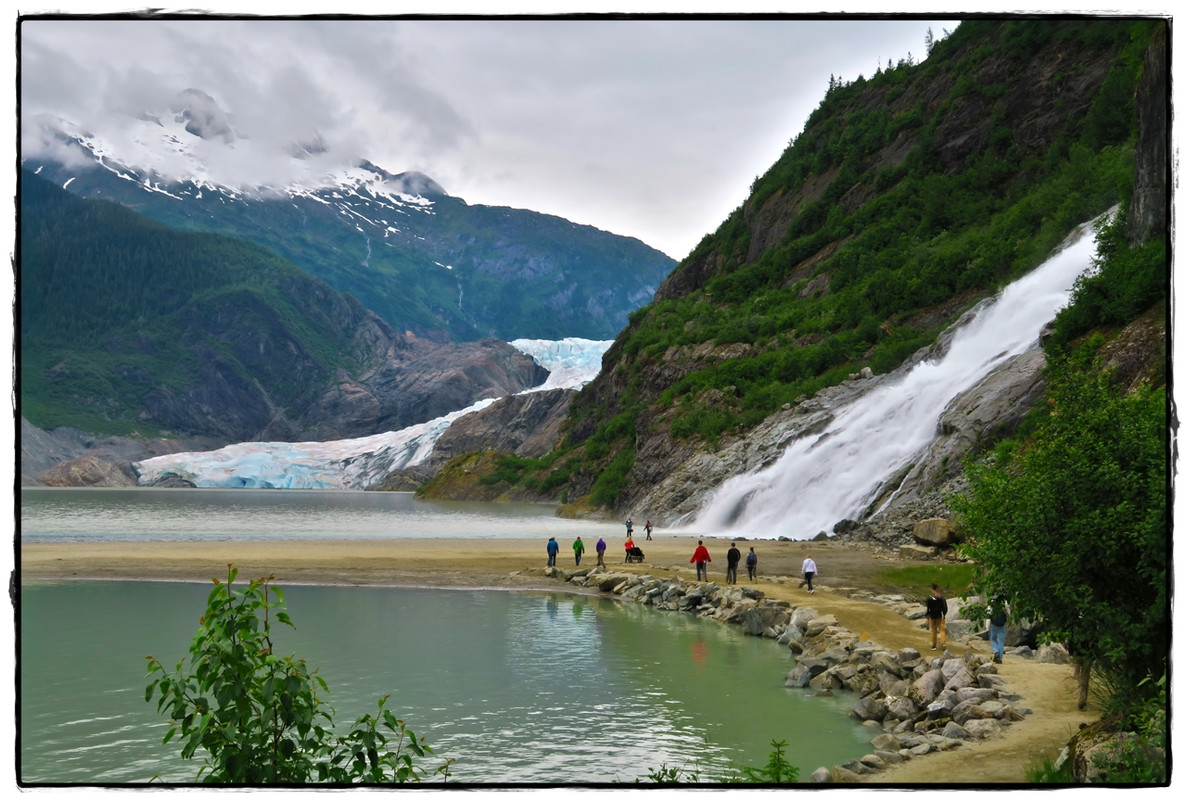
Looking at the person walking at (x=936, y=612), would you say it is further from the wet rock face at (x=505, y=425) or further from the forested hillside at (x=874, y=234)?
the wet rock face at (x=505, y=425)

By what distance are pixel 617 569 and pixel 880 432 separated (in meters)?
20.7

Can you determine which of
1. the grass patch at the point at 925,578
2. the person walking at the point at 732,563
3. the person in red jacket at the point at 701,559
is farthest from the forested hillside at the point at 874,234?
the person in red jacket at the point at 701,559

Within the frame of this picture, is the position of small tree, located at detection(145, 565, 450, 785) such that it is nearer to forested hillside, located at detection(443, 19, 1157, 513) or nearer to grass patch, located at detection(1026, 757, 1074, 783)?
grass patch, located at detection(1026, 757, 1074, 783)

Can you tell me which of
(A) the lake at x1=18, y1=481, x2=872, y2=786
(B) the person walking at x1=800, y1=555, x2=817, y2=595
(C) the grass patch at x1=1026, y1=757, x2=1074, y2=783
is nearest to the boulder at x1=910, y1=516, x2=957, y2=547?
(B) the person walking at x1=800, y1=555, x2=817, y2=595

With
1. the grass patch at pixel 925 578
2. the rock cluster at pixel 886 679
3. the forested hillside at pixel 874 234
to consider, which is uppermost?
the forested hillside at pixel 874 234

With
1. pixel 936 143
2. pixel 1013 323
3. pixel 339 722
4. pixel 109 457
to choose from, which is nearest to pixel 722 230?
pixel 936 143

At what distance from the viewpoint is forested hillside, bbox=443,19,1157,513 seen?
68.2 meters

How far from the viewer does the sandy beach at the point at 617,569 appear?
41.4 ft

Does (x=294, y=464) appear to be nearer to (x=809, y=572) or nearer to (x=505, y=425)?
(x=505, y=425)

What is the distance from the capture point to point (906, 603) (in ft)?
85.9

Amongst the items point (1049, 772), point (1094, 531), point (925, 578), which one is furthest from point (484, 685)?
point (925, 578)

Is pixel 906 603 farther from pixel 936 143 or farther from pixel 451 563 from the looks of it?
pixel 936 143

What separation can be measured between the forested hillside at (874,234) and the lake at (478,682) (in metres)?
40.1

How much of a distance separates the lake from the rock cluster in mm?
590
